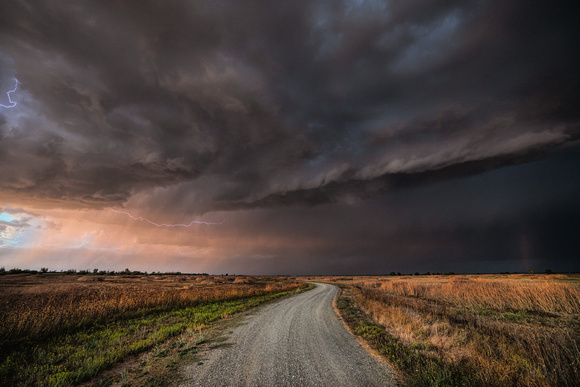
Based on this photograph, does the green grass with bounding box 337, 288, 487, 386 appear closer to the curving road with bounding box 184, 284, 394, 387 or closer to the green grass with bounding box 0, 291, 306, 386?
the curving road with bounding box 184, 284, 394, 387

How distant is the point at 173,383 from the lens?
6.23 meters

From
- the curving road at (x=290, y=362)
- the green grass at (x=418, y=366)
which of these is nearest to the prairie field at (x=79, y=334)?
the curving road at (x=290, y=362)

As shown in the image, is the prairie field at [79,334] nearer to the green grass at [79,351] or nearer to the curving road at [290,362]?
the green grass at [79,351]

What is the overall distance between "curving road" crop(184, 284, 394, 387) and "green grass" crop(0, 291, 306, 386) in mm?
3016

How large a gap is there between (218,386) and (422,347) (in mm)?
8352

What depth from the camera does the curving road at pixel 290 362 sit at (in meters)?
A: 6.43

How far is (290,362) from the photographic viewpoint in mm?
7762

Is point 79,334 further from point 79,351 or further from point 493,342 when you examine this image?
point 493,342

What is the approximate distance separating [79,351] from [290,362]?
8.38m

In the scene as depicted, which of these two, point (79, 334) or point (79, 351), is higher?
point (79, 351)

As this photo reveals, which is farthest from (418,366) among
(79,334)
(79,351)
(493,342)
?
(79,334)

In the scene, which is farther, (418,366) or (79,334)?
(79,334)

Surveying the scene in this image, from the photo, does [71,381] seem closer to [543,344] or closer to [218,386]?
[218,386]

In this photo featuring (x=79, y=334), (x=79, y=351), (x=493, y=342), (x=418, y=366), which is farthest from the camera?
(x=79, y=334)
